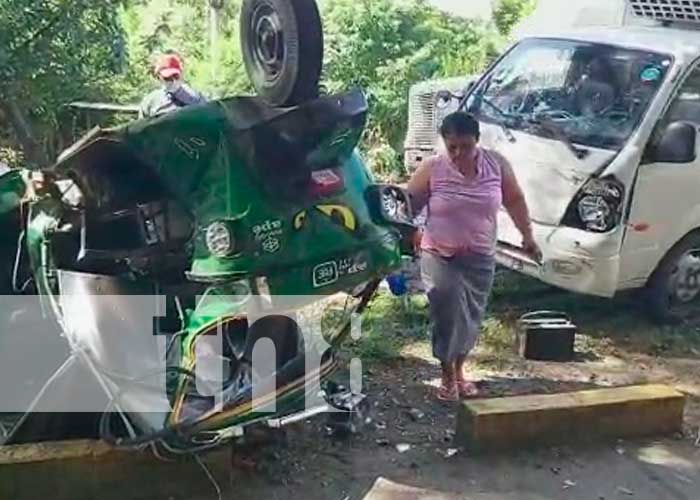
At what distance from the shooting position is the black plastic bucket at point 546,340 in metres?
6.08

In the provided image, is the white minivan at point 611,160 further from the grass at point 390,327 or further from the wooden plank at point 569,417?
the wooden plank at point 569,417

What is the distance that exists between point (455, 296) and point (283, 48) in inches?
77.7

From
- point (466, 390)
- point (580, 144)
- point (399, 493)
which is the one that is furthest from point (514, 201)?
point (399, 493)

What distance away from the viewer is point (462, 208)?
16.7ft

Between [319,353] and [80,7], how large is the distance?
4901mm

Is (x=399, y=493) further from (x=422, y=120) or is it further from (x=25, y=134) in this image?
(x=25, y=134)

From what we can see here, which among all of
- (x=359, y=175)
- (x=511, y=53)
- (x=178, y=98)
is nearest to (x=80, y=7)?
(x=178, y=98)

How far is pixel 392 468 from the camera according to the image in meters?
4.59

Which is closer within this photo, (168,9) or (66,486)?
(66,486)

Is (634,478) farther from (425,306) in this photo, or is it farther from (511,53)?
(511,53)

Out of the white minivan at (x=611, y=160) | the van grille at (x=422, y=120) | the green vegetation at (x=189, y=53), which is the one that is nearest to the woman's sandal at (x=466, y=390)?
the white minivan at (x=611, y=160)

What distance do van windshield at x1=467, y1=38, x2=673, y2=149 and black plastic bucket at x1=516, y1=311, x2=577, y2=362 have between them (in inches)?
47.5

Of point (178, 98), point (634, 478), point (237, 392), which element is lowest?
point (634, 478)

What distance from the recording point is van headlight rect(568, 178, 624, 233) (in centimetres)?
620
